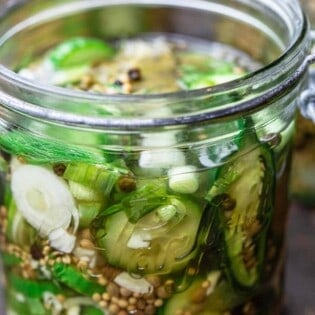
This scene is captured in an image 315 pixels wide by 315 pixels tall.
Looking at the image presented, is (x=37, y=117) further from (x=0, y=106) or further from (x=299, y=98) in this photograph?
(x=299, y=98)

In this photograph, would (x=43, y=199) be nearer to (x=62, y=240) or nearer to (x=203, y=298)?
(x=62, y=240)

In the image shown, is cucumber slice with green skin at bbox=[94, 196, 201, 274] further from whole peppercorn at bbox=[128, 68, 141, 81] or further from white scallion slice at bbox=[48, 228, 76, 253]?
whole peppercorn at bbox=[128, 68, 141, 81]


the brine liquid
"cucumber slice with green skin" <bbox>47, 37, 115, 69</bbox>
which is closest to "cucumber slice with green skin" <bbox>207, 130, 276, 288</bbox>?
the brine liquid

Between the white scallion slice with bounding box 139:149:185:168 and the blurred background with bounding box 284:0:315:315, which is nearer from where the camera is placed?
the white scallion slice with bounding box 139:149:185:168

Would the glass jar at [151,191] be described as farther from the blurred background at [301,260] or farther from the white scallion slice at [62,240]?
the blurred background at [301,260]

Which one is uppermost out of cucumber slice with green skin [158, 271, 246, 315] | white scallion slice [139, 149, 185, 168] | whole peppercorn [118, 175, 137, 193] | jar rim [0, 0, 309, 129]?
jar rim [0, 0, 309, 129]

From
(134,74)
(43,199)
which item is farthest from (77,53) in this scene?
(43,199)
